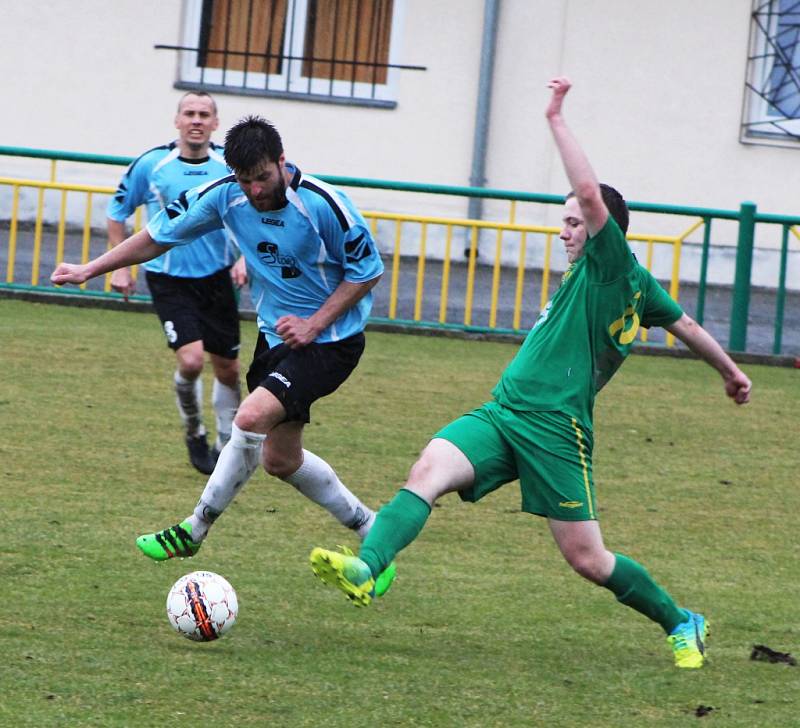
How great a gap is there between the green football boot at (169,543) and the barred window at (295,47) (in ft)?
39.4

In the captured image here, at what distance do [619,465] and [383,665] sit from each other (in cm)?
393

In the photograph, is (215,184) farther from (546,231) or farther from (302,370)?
(546,231)

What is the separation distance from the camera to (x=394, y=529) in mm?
5070

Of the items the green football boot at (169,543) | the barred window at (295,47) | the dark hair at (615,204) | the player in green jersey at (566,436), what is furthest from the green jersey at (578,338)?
the barred window at (295,47)

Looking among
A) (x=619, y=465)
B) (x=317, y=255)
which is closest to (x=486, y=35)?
(x=619, y=465)

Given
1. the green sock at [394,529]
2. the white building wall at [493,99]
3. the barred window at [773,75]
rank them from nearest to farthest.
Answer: the green sock at [394,529] → the white building wall at [493,99] → the barred window at [773,75]

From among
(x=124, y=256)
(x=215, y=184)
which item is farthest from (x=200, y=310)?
(x=215, y=184)

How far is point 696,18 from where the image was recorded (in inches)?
674

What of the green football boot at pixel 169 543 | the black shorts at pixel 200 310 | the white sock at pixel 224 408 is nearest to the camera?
the green football boot at pixel 169 543

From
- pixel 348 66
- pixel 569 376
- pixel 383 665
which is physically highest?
pixel 348 66

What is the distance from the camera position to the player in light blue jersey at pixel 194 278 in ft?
27.2

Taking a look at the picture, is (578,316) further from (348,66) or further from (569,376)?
(348,66)

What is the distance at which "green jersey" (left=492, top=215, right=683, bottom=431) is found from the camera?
5203 millimetres

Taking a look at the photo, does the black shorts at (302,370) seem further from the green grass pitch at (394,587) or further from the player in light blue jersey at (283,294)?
the green grass pitch at (394,587)
